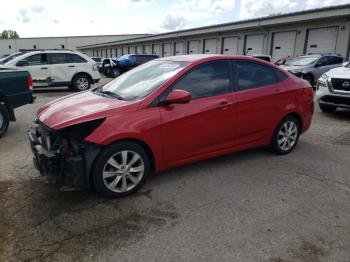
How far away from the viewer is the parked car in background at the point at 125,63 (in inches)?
854

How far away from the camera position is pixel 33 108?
9.80m

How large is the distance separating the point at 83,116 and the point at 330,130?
565cm

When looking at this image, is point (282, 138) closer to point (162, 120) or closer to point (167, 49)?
point (162, 120)

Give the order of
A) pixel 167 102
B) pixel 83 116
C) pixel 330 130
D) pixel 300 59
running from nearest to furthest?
1. pixel 83 116
2. pixel 167 102
3. pixel 330 130
4. pixel 300 59

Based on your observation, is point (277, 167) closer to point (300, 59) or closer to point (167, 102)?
point (167, 102)

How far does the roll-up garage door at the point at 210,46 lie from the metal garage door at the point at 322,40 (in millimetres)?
10023

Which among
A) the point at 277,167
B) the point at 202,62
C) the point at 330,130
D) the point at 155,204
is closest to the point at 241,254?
the point at 155,204

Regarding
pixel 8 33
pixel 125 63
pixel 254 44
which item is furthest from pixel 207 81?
pixel 8 33

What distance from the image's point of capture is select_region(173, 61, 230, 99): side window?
4.17 m

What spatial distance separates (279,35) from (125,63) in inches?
455

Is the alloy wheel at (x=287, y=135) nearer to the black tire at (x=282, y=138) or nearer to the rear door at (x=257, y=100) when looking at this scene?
the black tire at (x=282, y=138)

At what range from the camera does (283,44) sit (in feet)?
77.5

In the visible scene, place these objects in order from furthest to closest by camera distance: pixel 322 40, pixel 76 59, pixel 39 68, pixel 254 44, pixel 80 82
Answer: pixel 254 44, pixel 322 40, pixel 80 82, pixel 76 59, pixel 39 68

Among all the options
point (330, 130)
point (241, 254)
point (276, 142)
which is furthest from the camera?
point (330, 130)
